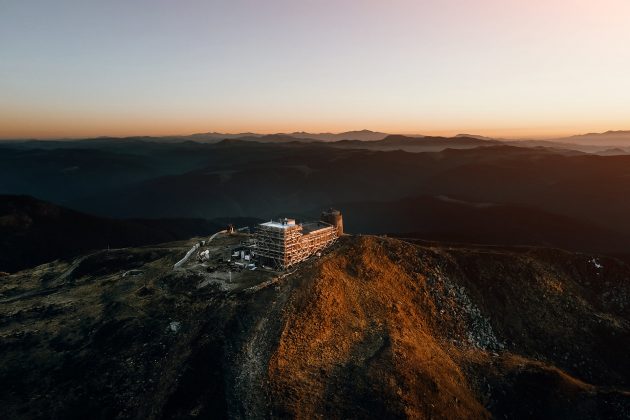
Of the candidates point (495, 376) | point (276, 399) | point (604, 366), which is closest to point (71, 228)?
point (276, 399)

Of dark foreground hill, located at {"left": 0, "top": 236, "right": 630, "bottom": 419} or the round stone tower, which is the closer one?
dark foreground hill, located at {"left": 0, "top": 236, "right": 630, "bottom": 419}

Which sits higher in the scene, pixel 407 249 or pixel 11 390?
pixel 407 249

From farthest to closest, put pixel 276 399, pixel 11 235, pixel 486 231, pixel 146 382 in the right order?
pixel 486 231 → pixel 11 235 → pixel 146 382 → pixel 276 399

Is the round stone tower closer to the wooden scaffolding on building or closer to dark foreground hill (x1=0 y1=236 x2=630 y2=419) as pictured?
the wooden scaffolding on building

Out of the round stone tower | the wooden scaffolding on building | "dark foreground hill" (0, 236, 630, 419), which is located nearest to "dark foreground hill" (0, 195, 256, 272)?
"dark foreground hill" (0, 236, 630, 419)

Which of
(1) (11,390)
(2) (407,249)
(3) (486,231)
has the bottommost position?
(3) (486,231)

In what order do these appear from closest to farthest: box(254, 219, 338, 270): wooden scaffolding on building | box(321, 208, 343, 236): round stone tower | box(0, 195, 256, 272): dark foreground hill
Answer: box(254, 219, 338, 270): wooden scaffolding on building → box(321, 208, 343, 236): round stone tower → box(0, 195, 256, 272): dark foreground hill

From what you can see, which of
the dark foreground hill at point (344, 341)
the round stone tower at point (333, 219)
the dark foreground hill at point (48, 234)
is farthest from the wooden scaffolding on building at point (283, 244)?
the dark foreground hill at point (48, 234)

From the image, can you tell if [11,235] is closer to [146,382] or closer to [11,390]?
[11,390]
